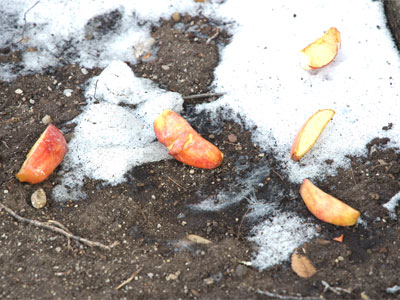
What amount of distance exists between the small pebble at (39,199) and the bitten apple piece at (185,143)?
0.87 m

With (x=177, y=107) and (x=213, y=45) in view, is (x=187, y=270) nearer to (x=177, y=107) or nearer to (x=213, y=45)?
(x=177, y=107)

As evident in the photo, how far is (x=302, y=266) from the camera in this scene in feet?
8.47

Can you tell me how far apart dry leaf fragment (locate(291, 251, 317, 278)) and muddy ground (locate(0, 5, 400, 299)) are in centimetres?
3

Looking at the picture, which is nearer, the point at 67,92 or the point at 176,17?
the point at 67,92

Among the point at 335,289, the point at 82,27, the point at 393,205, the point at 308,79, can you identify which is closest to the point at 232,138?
the point at 308,79

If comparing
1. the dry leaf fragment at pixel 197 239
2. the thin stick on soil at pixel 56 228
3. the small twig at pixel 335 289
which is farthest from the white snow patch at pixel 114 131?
the small twig at pixel 335 289

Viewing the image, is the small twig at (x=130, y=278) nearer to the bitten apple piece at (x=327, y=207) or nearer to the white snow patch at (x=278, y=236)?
the white snow patch at (x=278, y=236)

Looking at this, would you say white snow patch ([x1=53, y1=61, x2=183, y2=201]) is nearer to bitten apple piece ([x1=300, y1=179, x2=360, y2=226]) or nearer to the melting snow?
the melting snow

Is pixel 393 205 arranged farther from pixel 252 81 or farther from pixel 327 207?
pixel 252 81

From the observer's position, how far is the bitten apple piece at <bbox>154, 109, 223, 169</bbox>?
304 cm

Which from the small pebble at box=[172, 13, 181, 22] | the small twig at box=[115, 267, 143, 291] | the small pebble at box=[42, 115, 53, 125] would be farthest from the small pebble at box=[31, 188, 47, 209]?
the small pebble at box=[172, 13, 181, 22]

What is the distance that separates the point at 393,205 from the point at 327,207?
45 cm

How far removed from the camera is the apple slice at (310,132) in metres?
3.04

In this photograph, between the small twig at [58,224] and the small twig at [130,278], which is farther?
the small twig at [58,224]
